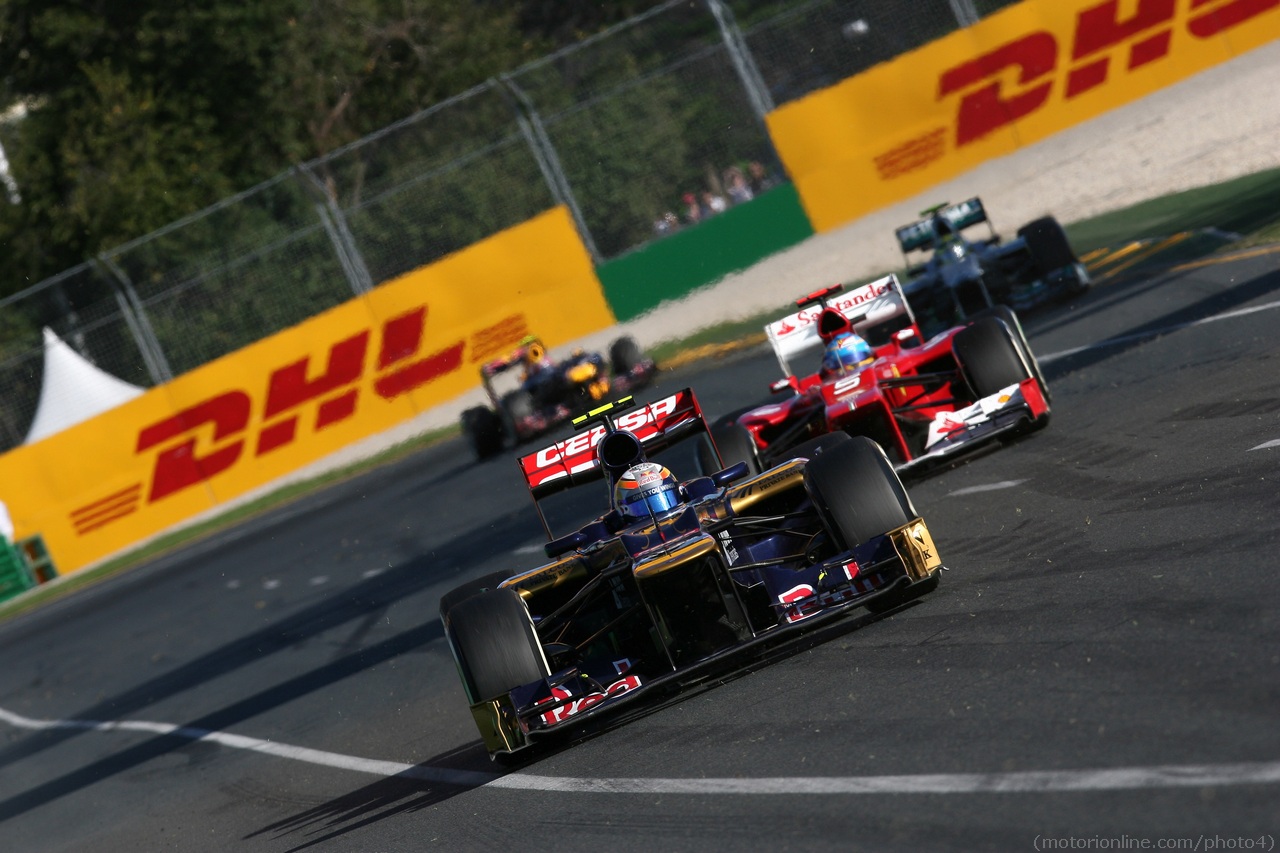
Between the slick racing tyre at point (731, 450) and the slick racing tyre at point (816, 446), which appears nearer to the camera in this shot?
the slick racing tyre at point (816, 446)

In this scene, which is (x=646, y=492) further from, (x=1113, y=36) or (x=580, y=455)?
(x=1113, y=36)

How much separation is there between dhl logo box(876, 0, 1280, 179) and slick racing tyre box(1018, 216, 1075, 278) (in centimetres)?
828

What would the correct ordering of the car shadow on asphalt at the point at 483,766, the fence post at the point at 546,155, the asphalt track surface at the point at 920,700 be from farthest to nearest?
the fence post at the point at 546,155, the car shadow on asphalt at the point at 483,766, the asphalt track surface at the point at 920,700

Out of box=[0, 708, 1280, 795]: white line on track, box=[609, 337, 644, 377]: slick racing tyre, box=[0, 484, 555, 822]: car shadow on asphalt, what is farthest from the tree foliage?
box=[0, 708, 1280, 795]: white line on track

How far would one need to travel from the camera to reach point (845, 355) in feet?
40.9

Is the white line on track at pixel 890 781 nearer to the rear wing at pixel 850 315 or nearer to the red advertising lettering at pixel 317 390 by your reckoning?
the rear wing at pixel 850 315

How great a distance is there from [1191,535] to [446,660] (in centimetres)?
651

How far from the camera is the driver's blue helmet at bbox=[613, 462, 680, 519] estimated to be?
8977 mm

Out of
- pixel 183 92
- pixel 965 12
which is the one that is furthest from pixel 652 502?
pixel 183 92

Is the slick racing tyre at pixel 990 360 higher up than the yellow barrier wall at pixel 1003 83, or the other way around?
the yellow barrier wall at pixel 1003 83

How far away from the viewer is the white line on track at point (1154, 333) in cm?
1352

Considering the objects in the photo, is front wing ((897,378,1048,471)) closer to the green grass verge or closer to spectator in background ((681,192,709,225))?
the green grass verge

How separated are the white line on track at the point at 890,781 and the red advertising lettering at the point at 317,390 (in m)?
17.2

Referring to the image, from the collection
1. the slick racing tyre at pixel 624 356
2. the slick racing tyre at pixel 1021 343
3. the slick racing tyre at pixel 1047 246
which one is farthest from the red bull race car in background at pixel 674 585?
the slick racing tyre at pixel 624 356
